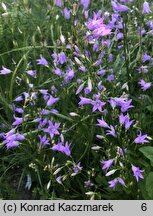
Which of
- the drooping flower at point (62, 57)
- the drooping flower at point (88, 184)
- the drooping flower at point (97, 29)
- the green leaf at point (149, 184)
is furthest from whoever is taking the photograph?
the drooping flower at point (62, 57)

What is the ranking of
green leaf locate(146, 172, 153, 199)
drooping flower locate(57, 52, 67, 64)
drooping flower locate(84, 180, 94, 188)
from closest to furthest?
1. green leaf locate(146, 172, 153, 199)
2. drooping flower locate(84, 180, 94, 188)
3. drooping flower locate(57, 52, 67, 64)

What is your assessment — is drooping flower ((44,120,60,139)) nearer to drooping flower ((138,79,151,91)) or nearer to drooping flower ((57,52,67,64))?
drooping flower ((57,52,67,64))

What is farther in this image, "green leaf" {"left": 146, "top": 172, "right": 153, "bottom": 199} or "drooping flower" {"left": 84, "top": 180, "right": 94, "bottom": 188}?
"drooping flower" {"left": 84, "top": 180, "right": 94, "bottom": 188}

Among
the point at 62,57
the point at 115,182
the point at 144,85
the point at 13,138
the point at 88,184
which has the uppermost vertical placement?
the point at 62,57

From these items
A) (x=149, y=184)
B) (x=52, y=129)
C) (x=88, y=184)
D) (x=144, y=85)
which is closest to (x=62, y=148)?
(x=52, y=129)

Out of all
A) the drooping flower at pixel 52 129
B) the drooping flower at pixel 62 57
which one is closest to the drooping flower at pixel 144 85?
the drooping flower at pixel 62 57

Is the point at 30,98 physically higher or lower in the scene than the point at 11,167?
higher

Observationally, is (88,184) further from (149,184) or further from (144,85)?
(144,85)

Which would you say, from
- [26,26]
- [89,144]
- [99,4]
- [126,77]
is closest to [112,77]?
[126,77]

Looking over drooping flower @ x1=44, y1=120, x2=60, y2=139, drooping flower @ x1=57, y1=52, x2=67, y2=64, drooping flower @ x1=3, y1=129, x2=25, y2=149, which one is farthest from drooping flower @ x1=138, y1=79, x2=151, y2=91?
drooping flower @ x1=3, y1=129, x2=25, y2=149

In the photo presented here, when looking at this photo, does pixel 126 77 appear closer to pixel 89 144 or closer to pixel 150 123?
pixel 150 123

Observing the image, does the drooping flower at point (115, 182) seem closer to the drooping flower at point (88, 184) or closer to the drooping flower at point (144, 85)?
the drooping flower at point (88, 184)
